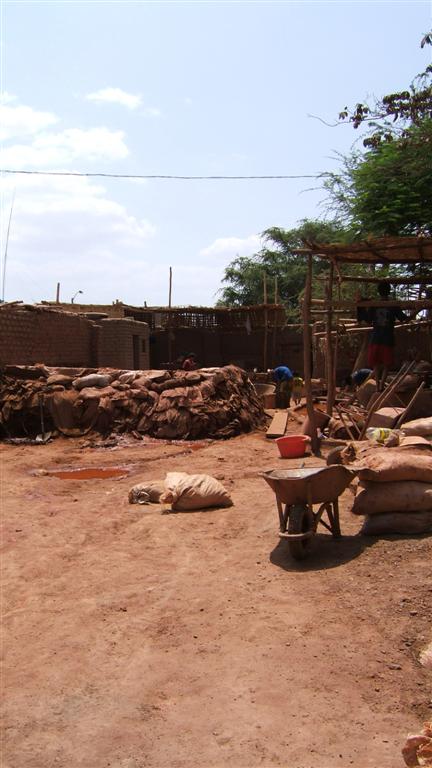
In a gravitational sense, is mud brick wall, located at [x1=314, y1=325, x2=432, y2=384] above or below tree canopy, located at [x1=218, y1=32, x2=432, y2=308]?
below

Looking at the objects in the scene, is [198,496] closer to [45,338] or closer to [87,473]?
[87,473]

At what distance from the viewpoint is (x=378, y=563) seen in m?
4.66

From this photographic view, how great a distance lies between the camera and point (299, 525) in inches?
191

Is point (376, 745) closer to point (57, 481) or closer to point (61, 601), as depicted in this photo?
point (61, 601)

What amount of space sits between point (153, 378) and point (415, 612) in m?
8.77

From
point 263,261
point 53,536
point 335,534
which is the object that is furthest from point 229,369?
point 263,261

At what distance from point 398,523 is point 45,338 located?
10.9 m

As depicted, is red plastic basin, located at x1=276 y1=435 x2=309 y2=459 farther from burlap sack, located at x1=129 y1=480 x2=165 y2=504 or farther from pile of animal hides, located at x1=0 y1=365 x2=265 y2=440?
pile of animal hides, located at x1=0 y1=365 x2=265 y2=440

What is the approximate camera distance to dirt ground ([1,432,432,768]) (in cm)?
313

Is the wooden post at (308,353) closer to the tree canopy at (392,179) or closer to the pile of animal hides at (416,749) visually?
the tree canopy at (392,179)

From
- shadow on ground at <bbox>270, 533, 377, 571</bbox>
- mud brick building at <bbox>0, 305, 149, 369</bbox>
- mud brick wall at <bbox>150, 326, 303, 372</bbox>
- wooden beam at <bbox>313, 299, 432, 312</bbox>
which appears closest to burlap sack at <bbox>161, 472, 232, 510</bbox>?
shadow on ground at <bbox>270, 533, 377, 571</bbox>

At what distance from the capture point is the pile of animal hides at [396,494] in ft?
16.7

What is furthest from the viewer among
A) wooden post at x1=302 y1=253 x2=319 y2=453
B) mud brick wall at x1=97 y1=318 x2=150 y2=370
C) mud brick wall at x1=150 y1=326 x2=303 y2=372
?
mud brick wall at x1=150 y1=326 x2=303 y2=372

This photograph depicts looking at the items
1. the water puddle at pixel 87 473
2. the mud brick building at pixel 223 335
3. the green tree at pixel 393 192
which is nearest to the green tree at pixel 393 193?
the green tree at pixel 393 192
